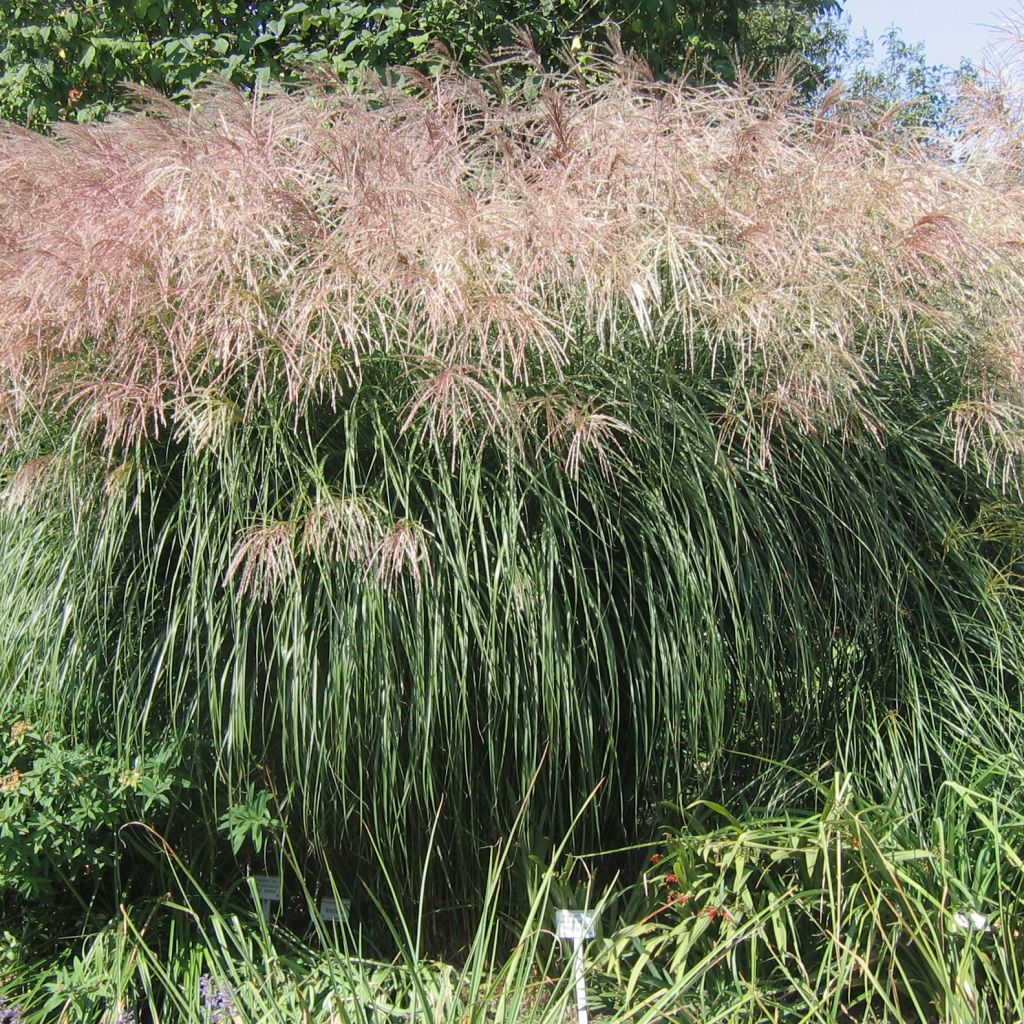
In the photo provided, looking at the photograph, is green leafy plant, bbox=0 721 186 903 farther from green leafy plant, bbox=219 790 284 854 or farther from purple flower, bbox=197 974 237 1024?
purple flower, bbox=197 974 237 1024

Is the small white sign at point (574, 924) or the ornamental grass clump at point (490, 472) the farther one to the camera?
the ornamental grass clump at point (490, 472)

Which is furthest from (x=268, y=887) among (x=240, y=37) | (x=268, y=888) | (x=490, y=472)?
(x=240, y=37)

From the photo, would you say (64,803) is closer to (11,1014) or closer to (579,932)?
(11,1014)

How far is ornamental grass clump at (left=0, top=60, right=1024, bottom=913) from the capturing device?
88.9 inches

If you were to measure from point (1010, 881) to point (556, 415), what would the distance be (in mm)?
1387

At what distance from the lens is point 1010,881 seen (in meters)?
2.29

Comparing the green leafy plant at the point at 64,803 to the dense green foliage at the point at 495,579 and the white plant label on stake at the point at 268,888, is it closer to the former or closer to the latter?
the dense green foliage at the point at 495,579

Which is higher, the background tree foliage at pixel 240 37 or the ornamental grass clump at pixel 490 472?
the background tree foliage at pixel 240 37

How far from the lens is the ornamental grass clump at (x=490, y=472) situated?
7.41 ft

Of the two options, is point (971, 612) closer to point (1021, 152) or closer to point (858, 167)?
point (858, 167)

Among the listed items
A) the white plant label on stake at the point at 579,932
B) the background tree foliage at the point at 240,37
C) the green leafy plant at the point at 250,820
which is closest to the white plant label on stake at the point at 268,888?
the green leafy plant at the point at 250,820

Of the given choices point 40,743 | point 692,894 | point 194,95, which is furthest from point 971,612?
Result: point 194,95

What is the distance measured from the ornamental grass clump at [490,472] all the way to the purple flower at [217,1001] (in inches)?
14.1

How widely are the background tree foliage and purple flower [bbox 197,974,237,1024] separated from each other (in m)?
3.28
